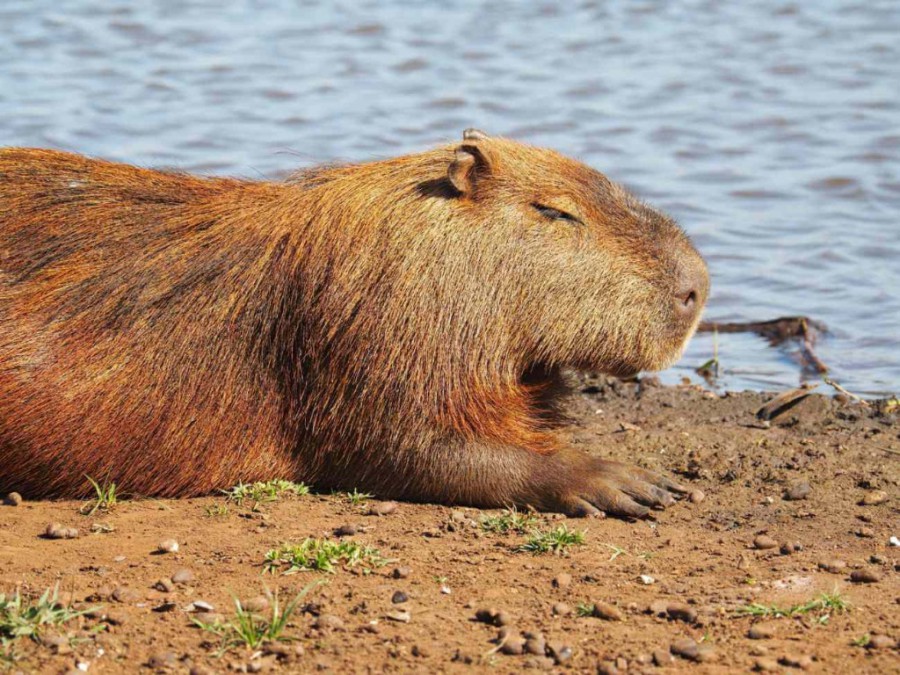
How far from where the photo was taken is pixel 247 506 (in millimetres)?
5047

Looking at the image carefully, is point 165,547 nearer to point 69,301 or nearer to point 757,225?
point 69,301

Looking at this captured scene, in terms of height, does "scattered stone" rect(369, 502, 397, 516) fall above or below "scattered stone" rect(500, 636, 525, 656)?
below

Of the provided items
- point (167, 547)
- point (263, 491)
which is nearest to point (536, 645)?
point (167, 547)

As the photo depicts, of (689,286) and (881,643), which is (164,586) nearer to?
(881,643)

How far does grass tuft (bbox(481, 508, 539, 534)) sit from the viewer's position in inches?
191

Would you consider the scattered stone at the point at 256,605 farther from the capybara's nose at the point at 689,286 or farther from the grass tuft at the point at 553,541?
the capybara's nose at the point at 689,286

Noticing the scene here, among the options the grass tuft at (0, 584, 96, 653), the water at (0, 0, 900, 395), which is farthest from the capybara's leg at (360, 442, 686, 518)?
the water at (0, 0, 900, 395)

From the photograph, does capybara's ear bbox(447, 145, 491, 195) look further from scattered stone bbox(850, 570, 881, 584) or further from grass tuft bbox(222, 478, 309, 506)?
scattered stone bbox(850, 570, 881, 584)

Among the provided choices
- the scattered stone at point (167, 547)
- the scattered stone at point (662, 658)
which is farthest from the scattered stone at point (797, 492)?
the scattered stone at point (167, 547)

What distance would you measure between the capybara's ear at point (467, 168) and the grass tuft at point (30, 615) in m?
2.16

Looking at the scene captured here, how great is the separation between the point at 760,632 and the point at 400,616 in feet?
3.47

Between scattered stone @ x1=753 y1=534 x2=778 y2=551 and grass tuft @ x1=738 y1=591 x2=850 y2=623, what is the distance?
63 cm

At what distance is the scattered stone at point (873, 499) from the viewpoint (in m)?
5.27

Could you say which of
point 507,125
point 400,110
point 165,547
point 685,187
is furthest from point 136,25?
point 165,547
